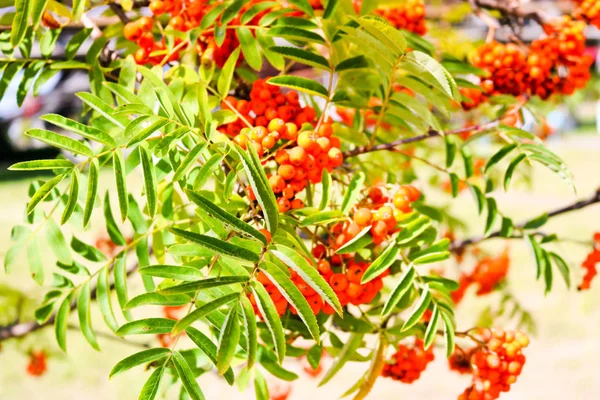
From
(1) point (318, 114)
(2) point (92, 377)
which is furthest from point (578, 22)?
(2) point (92, 377)

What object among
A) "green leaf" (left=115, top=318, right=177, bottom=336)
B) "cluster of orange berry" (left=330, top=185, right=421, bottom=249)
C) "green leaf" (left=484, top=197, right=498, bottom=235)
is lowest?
"green leaf" (left=484, top=197, right=498, bottom=235)

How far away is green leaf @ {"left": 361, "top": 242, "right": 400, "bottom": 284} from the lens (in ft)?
2.99

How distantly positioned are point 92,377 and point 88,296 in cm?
352

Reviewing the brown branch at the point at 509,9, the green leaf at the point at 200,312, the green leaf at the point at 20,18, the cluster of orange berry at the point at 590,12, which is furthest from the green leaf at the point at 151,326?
the cluster of orange berry at the point at 590,12

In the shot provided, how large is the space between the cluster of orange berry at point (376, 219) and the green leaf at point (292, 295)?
0.23m

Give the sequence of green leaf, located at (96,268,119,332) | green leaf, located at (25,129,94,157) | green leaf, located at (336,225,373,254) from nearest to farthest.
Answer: green leaf, located at (25,129,94,157)
green leaf, located at (336,225,373,254)
green leaf, located at (96,268,119,332)

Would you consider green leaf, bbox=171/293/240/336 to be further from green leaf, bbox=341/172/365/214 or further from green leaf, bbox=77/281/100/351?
green leaf, bbox=77/281/100/351

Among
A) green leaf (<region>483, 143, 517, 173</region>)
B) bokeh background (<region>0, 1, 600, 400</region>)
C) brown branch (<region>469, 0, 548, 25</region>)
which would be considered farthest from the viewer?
bokeh background (<region>0, 1, 600, 400</region>)

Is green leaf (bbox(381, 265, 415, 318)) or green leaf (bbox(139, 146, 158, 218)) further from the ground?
green leaf (bbox(139, 146, 158, 218))

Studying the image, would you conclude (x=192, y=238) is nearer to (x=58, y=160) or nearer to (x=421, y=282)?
(x=58, y=160)

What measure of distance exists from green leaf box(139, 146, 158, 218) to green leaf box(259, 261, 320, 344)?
0.68ft

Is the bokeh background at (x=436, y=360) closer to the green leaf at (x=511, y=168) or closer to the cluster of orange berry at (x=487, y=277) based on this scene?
the cluster of orange berry at (x=487, y=277)

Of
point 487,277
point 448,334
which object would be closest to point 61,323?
point 448,334

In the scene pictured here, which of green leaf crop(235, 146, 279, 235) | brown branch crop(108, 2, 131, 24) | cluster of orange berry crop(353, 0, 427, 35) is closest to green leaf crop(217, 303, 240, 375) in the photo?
green leaf crop(235, 146, 279, 235)
